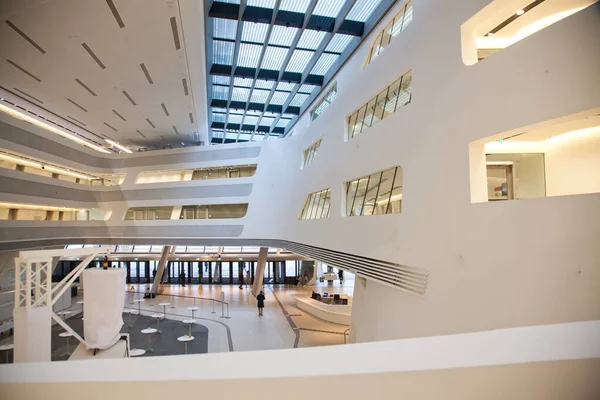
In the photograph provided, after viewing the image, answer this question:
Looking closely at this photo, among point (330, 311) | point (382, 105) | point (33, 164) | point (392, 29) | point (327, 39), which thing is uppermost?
→ point (327, 39)

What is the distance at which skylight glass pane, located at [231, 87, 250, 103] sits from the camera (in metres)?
20.4

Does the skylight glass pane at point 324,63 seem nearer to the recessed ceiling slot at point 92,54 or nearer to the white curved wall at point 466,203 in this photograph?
the white curved wall at point 466,203

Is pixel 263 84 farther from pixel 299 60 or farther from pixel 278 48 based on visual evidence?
pixel 278 48

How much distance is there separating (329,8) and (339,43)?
7.50ft

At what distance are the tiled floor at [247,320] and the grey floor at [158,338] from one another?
48 cm

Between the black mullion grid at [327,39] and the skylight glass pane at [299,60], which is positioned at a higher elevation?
the skylight glass pane at [299,60]

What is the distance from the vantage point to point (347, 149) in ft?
36.3

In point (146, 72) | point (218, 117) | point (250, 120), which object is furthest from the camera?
point (218, 117)

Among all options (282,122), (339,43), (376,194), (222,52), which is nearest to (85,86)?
(222,52)

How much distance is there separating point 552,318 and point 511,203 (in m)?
1.45

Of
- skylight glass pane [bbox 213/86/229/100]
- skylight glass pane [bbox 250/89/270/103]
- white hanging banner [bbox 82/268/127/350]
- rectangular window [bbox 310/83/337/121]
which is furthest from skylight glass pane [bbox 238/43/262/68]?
white hanging banner [bbox 82/268/127/350]

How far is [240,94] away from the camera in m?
21.2

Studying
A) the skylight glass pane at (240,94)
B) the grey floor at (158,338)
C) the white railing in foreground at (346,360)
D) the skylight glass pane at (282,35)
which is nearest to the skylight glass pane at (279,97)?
the skylight glass pane at (240,94)

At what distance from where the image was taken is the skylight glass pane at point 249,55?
15067 millimetres
